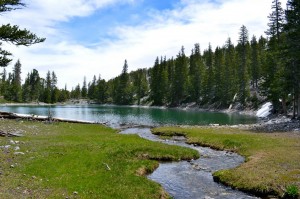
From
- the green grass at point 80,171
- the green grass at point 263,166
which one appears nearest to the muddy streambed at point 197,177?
the green grass at point 263,166

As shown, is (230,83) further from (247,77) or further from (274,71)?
(274,71)

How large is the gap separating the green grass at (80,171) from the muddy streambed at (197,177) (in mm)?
1304

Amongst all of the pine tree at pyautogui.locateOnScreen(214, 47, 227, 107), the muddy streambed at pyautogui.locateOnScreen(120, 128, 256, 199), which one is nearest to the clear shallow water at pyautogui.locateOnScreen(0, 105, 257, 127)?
the pine tree at pyautogui.locateOnScreen(214, 47, 227, 107)

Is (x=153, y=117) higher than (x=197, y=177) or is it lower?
higher

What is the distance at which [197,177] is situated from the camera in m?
23.1

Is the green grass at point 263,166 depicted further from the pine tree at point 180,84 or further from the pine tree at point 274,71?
the pine tree at point 180,84

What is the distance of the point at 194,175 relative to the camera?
23.7 m

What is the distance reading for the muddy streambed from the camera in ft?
63.3

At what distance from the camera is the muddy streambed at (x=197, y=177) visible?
63.3 ft

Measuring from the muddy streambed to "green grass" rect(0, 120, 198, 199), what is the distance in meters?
1.30

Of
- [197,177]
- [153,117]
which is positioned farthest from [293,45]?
[153,117]

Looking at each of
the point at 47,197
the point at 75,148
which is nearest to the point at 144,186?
the point at 47,197

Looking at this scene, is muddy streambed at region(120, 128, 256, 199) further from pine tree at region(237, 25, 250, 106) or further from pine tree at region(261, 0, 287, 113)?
pine tree at region(237, 25, 250, 106)

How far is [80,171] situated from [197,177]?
900cm
